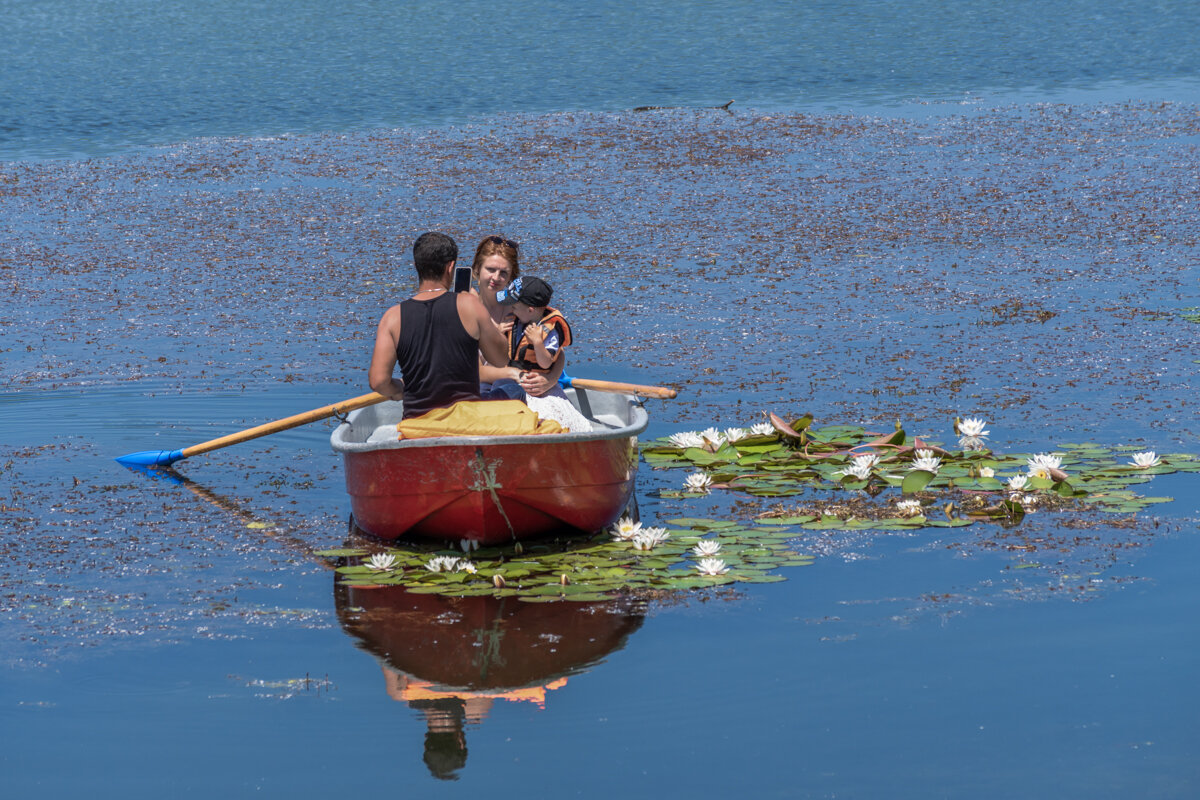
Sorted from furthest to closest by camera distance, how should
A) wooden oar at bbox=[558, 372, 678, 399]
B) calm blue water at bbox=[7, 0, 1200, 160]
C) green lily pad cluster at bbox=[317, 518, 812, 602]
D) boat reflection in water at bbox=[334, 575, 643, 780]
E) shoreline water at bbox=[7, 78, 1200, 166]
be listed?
calm blue water at bbox=[7, 0, 1200, 160] < shoreline water at bbox=[7, 78, 1200, 166] < wooden oar at bbox=[558, 372, 678, 399] < green lily pad cluster at bbox=[317, 518, 812, 602] < boat reflection in water at bbox=[334, 575, 643, 780]

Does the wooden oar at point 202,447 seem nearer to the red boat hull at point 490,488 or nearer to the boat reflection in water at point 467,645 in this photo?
the red boat hull at point 490,488

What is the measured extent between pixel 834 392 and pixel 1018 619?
378cm

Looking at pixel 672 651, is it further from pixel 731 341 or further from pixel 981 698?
pixel 731 341

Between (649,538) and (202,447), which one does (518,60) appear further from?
(649,538)

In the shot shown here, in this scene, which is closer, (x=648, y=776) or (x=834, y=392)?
(x=648, y=776)

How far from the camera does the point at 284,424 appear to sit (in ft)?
27.6

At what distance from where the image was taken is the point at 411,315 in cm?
699

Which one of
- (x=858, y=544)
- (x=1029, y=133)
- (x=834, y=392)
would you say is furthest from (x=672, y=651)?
(x=1029, y=133)

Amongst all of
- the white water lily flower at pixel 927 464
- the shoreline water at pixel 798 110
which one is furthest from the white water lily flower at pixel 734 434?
the shoreline water at pixel 798 110

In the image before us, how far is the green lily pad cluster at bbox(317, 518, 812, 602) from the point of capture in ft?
21.5

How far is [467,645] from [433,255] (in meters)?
1.91

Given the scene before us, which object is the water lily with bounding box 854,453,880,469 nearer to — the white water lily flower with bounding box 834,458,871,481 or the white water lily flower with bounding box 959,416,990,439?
the white water lily flower with bounding box 834,458,871,481

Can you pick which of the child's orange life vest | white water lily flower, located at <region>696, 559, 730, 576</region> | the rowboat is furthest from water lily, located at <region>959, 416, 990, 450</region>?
the child's orange life vest

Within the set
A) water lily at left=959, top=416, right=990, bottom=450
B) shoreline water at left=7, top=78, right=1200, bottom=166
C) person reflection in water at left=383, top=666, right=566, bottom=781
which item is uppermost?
shoreline water at left=7, top=78, right=1200, bottom=166
